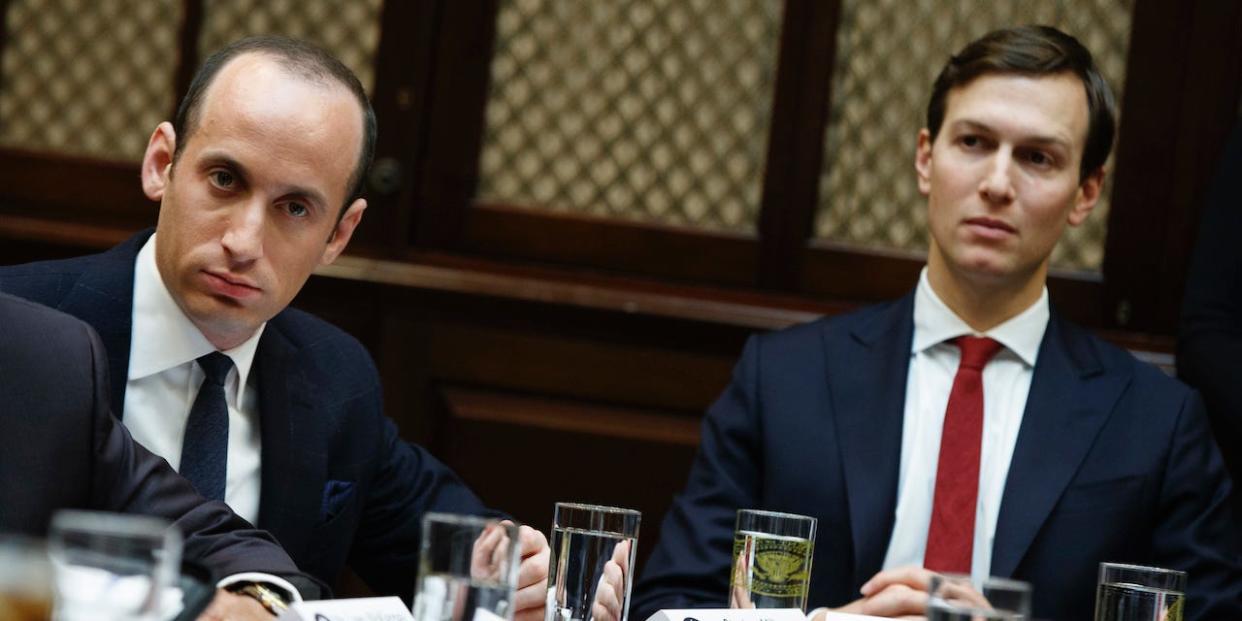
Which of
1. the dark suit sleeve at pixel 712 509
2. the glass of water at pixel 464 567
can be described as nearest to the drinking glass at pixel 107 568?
the glass of water at pixel 464 567

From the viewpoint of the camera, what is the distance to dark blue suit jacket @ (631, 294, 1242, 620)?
88.2 inches

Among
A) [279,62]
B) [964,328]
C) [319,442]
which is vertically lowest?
[319,442]

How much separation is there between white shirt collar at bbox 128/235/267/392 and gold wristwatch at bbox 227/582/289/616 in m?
0.45

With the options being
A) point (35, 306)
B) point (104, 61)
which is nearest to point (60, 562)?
point (35, 306)

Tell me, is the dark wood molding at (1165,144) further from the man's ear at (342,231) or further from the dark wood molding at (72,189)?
the dark wood molding at (72,189)

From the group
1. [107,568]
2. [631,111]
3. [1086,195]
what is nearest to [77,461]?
[107,568]

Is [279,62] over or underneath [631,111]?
underneath

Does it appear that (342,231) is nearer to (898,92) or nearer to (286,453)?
(286,453)

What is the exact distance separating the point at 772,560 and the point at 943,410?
0.79 meters

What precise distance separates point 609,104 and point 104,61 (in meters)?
1.06

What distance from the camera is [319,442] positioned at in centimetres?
201

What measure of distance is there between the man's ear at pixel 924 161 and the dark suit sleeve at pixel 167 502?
132 centimetres

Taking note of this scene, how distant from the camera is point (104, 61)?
129 inches

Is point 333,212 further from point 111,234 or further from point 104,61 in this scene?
point 104,61
